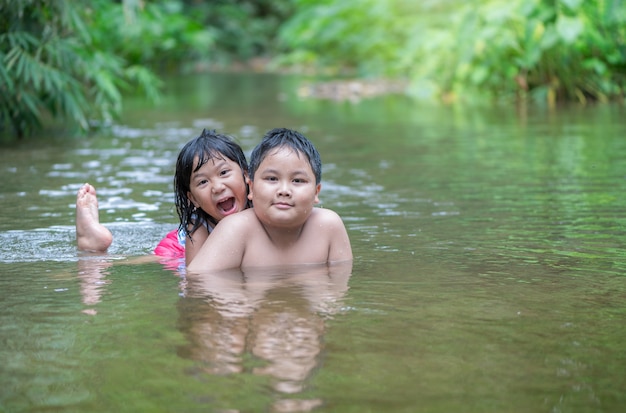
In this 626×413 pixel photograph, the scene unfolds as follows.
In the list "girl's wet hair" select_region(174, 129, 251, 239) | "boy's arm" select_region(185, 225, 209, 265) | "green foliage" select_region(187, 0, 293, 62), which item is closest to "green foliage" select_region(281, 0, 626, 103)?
"girl's wet hair" select_region(174, 129, 251, 239)

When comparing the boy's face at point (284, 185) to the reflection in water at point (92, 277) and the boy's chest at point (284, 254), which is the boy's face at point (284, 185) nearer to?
the boy's chest at point (284, 254)

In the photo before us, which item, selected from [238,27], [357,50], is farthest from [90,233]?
[238,27]

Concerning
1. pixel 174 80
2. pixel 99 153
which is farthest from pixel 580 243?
pixel 174 80

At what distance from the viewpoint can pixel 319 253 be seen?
12.9 feet

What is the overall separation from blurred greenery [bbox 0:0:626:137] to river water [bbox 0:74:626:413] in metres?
1.35

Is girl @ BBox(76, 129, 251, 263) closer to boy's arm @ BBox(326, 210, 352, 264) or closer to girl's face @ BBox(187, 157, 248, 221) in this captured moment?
girl's face @ BBox(187, 157, 248, 221)

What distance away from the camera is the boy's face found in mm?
3623

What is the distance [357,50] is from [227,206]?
2057 cm

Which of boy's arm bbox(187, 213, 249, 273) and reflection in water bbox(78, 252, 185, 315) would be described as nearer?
reflection in water bbox(78, 252, 185, 315)

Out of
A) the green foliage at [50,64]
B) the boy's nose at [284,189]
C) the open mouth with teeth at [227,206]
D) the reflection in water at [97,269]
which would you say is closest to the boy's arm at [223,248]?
the reflection in water at [97,269]

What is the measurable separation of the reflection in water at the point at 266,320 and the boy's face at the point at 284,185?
0.26 meters

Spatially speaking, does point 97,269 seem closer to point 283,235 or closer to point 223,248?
point 223,248

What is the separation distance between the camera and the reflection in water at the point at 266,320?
2.46 metres

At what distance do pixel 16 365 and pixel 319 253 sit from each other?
165 centimetres
